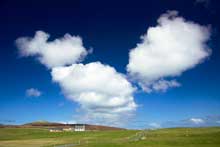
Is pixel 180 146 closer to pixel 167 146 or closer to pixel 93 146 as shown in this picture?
pixel 167 146

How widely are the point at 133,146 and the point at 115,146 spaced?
17.3 ft

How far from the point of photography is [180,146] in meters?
94.1

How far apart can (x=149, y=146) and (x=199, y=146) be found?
1373cm

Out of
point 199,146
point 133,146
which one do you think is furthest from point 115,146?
point 199,146

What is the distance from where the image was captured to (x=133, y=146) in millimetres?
94125

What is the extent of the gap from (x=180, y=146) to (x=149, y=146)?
8.84m

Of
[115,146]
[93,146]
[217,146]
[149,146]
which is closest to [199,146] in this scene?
[217,146]

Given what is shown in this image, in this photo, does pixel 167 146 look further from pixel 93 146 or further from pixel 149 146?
pixel 93 146

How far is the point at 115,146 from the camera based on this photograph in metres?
95.4

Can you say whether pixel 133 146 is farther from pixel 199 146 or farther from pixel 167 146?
pixel 199 146

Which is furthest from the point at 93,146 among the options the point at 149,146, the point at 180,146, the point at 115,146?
the point at 180,146

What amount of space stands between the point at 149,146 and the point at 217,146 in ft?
60.9

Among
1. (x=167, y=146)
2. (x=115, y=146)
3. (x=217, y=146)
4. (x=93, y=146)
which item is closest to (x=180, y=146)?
(x=167, y=146)

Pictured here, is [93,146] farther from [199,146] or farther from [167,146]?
[199,146]
